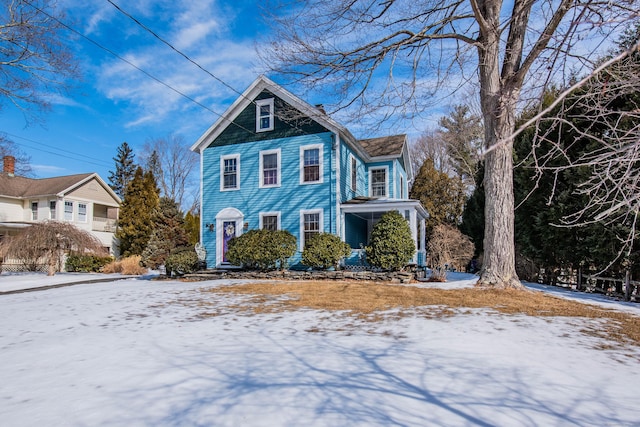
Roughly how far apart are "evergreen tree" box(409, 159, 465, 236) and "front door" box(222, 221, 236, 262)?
12.0 m

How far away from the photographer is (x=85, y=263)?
2136 centimetres

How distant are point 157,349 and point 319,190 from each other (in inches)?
420

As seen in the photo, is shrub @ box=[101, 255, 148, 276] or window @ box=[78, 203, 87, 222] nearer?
shrub @ box=[101, 255, 148, 276]

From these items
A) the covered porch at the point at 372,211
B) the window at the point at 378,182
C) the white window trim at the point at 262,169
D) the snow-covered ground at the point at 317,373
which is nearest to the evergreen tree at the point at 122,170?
the white window trim at the point at 262,169

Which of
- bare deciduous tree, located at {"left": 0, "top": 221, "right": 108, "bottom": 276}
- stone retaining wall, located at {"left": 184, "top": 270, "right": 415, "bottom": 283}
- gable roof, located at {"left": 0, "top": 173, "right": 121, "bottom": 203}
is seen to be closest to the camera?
stone retaining wall, located at {"left": 184, "top": 270, "right": 415, "bottom": 283}

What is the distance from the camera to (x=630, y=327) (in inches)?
210

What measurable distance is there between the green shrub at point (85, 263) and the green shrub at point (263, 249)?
1173 cm

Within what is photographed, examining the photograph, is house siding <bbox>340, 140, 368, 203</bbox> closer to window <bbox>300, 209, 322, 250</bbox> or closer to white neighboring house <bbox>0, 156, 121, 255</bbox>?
window <bbox>300, 209, 322, 250</bbox>

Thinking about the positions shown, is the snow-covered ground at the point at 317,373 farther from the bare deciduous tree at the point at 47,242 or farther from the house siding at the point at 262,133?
the house siding at the point at 262,133

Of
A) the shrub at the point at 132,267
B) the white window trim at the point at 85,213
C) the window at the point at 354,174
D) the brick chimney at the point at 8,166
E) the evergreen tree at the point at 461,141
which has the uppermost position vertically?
the evergreen tree at the point at 461,141

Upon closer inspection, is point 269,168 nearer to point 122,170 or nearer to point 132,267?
point 132,267

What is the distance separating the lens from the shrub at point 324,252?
13.0 metres

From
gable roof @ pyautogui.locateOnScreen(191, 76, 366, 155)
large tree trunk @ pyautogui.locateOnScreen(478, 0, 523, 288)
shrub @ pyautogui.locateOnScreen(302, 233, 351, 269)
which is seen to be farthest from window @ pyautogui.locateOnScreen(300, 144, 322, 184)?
large tree trunk @ pyautogui.locateOnScreen(478, 0, 523, 288)

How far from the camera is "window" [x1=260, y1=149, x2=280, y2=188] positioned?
15.4m
